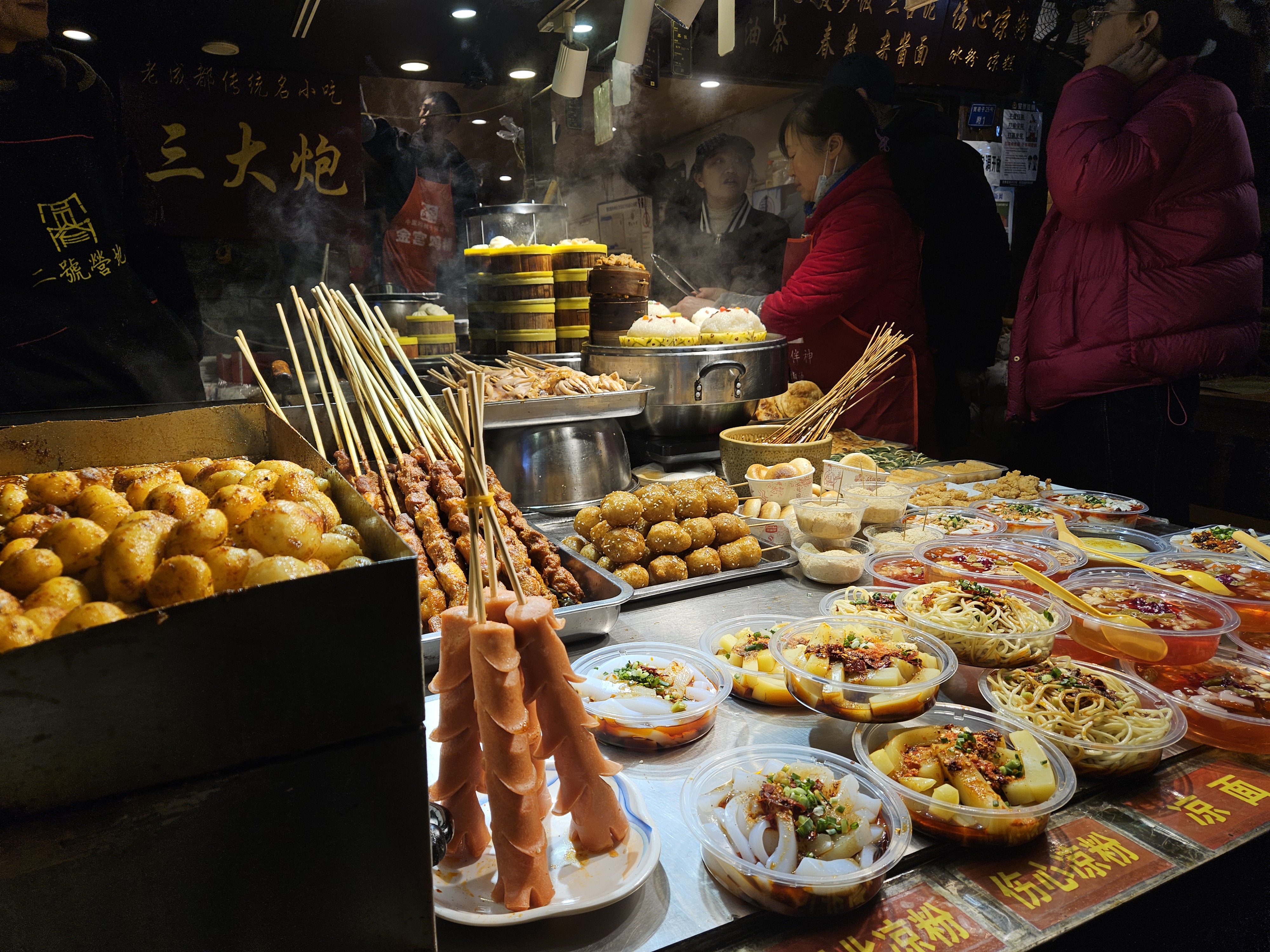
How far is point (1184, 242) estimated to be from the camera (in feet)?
12.4

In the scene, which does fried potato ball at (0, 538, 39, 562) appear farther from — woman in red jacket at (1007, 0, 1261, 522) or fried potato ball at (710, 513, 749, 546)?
woman in red jacket at (1007, 0, 1261, 522)

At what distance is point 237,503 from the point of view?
1.18 metres

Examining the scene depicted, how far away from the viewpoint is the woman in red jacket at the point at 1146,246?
3.72 m

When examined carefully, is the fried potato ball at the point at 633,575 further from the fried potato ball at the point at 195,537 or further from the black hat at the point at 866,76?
the black hat at the point at 866,76

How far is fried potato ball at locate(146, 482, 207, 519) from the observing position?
3.90 feet

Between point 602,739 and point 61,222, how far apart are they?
385 centimetres

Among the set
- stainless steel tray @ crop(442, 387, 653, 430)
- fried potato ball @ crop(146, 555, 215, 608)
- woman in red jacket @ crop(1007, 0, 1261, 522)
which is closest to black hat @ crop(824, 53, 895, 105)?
woman in red jacket @ crop(1007, 0, 1261, 522)

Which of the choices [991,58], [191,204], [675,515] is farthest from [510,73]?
[675,515]

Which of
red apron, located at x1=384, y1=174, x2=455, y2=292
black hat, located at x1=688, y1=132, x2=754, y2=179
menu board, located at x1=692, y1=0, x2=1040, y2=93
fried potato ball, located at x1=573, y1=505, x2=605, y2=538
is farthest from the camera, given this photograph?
red apron, located at x1=384, y1=174, x2=455, y2=292

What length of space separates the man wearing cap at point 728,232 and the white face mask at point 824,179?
1965 mm

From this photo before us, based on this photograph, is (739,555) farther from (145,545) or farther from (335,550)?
(145,545)

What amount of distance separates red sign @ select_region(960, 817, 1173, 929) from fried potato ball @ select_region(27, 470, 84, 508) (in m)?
1.71

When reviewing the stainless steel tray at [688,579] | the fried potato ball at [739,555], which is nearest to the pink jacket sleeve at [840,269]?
the stainless steel tray at [688,579]

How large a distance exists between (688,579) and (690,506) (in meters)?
0.29
